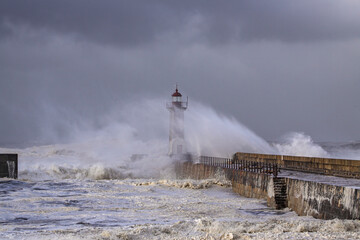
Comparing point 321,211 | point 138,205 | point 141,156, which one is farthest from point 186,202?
point 141,156

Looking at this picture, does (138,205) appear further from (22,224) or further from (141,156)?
(141,156)

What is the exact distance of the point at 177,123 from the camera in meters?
30.2

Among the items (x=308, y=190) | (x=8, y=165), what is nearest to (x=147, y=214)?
(x=308, y=190)

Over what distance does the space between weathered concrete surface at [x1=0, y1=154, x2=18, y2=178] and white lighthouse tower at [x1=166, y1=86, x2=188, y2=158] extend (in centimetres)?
1124

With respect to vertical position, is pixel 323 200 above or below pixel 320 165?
below

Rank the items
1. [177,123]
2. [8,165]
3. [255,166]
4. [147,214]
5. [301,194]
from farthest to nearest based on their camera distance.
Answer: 1. [177,123]
2. [8,165]
3. [255,166]
4. [147,214]
5. [301,194]

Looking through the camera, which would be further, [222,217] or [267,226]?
[222,217]

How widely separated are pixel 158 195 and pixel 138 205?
103 inches

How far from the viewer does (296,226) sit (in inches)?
303

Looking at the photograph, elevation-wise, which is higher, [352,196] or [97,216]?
[352,196]

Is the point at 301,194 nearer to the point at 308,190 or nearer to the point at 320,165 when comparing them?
the point at 308,190

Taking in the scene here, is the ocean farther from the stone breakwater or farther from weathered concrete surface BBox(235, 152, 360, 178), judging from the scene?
weathered concrete surface BBox(235, 152, 360, 178)

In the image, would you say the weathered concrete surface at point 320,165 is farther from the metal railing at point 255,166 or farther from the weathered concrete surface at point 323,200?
the weathered concrete surface at point 323,200

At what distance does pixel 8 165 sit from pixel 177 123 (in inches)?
467
